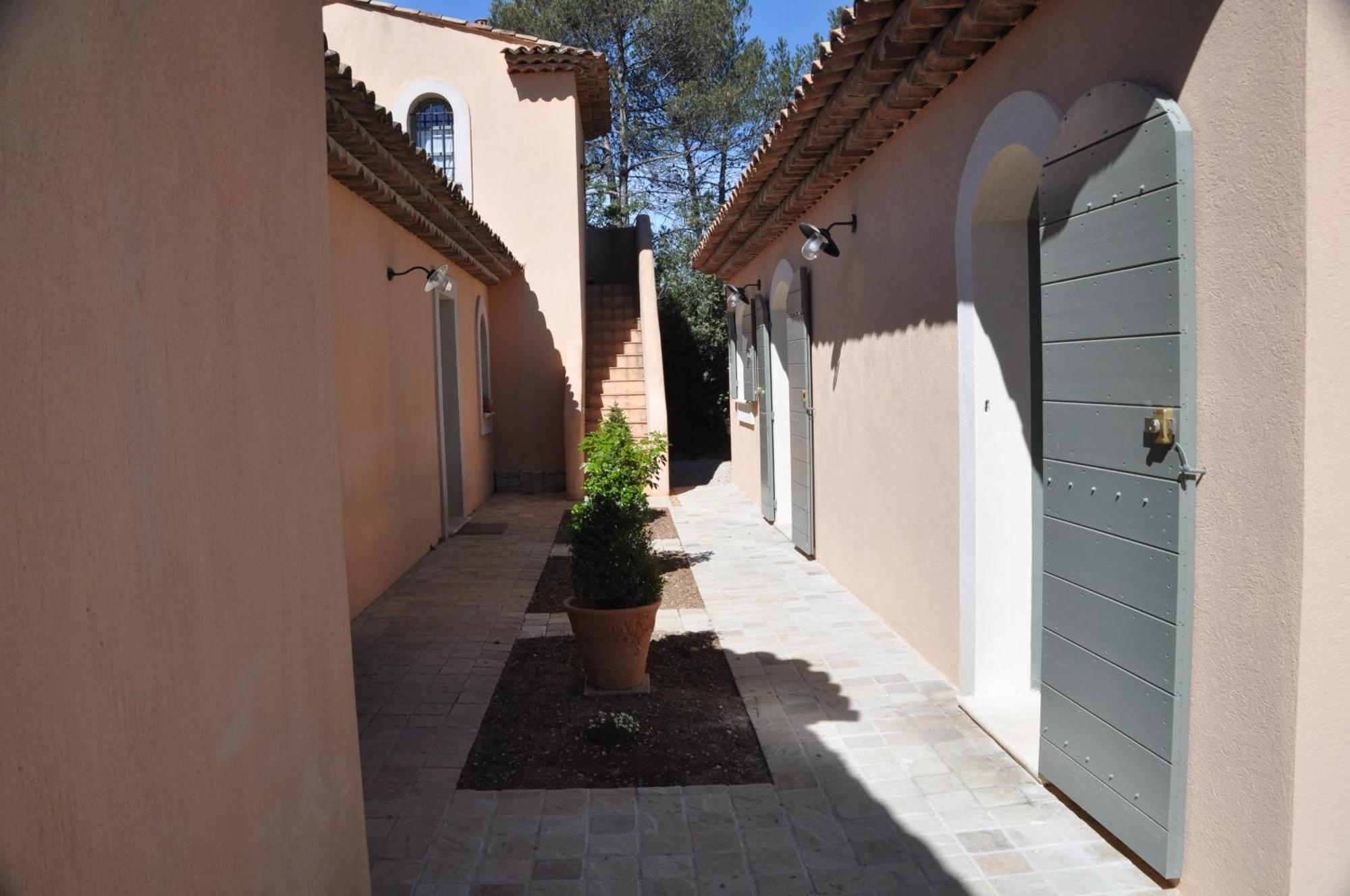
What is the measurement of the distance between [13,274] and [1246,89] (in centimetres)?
298

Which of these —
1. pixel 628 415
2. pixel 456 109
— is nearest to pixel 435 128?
pixel 456 109

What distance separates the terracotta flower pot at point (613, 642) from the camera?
17.1 ft

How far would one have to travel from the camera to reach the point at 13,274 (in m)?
1.38

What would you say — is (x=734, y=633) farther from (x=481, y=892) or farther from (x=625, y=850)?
(x=481, y=892)

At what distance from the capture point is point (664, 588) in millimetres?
7859

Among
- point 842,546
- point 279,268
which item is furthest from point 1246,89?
point 842,546

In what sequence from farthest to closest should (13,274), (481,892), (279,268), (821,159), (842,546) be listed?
(842,546)
(821,159)
(481,892)
(279,268)
(13,274)

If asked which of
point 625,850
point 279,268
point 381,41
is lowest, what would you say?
point 625,850

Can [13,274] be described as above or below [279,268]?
below

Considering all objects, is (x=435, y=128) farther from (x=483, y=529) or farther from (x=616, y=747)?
(x=616, y=747)

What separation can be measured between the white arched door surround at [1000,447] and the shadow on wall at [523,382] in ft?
34.6

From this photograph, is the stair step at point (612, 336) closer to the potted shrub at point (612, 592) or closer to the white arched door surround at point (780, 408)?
the white arched door surround at point (780, 408)

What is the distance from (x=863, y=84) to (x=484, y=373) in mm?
9859

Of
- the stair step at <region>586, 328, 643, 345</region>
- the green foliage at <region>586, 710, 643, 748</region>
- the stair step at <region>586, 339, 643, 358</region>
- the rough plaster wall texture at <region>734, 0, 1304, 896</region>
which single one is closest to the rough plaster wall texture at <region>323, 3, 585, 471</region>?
the stair step at <region>586, 339, 643, 358</region>
